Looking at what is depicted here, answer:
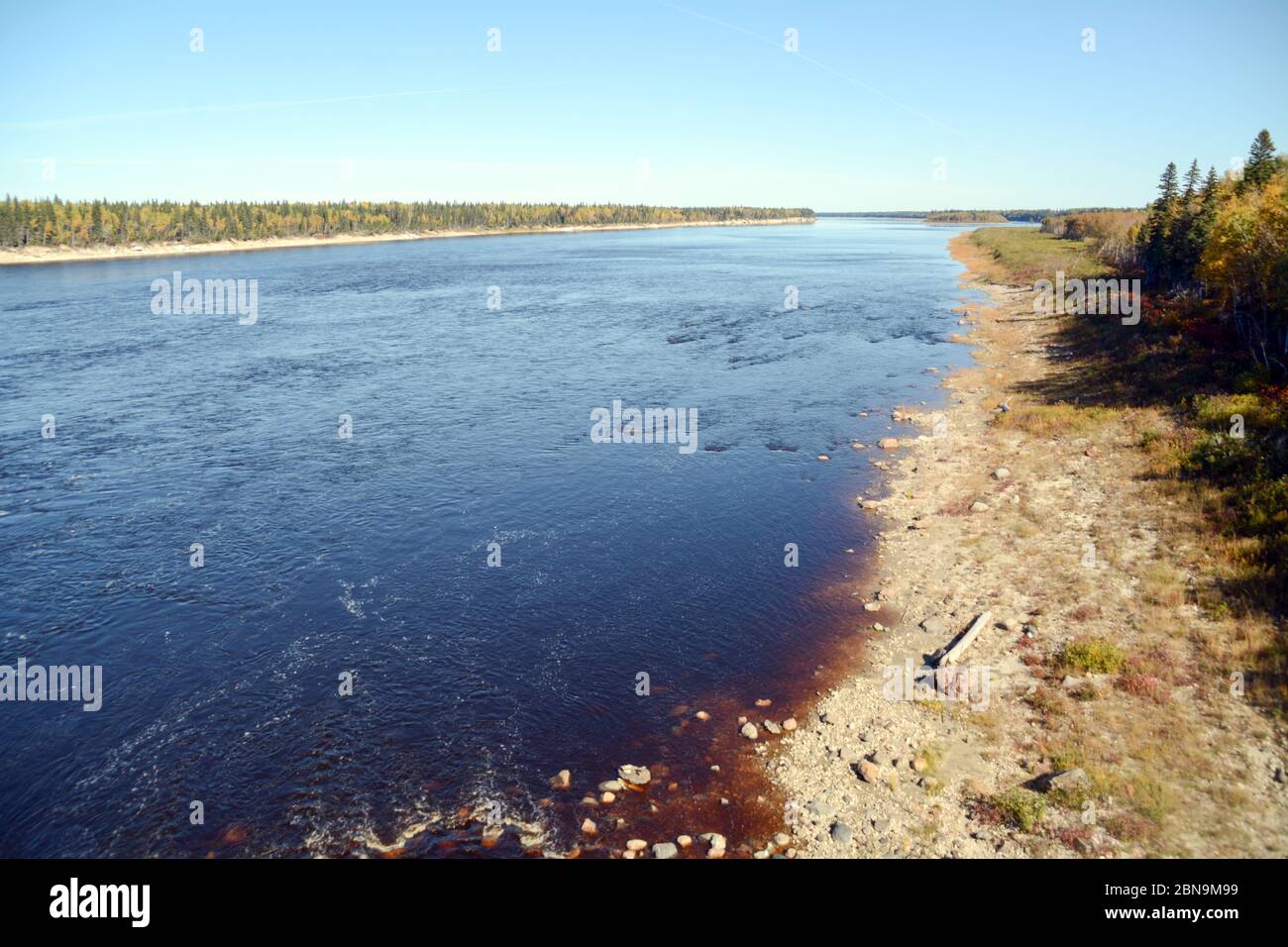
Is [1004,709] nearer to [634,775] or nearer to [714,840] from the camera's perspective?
[714,840]

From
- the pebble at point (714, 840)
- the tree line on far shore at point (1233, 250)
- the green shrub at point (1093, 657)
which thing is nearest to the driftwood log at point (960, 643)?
the green shrub at point (1093, 657)

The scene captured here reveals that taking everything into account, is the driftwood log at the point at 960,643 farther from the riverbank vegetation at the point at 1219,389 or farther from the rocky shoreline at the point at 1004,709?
the riverbank vegetation at the point at 1219,389

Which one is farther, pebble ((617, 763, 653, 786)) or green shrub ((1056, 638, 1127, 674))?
green shrub ((1056, 638, 1127, 674))

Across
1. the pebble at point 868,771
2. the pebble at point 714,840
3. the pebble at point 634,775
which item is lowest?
the pebble at point 714,840

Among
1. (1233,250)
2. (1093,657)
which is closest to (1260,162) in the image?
(1233,250)

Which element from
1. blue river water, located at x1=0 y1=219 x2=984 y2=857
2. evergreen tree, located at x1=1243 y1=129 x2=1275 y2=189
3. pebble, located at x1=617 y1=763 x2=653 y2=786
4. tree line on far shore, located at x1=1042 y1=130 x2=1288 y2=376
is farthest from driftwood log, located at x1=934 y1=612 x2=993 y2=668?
evergreen tree, located at x1=1243 y1=129 x2=1275 y2=189

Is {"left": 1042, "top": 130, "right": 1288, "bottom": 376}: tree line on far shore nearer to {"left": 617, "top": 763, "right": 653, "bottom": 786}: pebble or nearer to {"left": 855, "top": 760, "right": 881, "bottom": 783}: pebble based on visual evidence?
{"left": 855, "top": 760, "right": 881, "bottom": 783}: pebble
